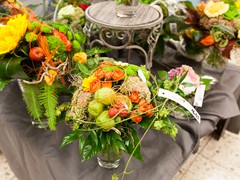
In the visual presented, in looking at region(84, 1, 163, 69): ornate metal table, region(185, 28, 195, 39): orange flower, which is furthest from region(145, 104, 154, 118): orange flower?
region(185, 28, 195, 39): orange flower

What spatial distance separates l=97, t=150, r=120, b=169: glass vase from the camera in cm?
82

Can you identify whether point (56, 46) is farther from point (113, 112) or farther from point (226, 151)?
point (226, 151)

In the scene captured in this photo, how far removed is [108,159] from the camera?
2.81ft

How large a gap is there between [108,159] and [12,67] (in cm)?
43

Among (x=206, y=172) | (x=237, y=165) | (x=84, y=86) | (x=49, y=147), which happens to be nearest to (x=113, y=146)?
(x=84, y=86)

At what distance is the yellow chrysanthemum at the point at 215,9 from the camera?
124cm

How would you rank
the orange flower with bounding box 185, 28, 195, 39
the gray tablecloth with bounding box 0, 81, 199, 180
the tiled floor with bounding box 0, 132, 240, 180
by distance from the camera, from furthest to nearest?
the tiled floor with bounding box 0, 132, 240, 180 → the orange flower with bounding box 185, 28, 195, 39 → the gray tablecloth with bounding box 0, 81, 199, 180

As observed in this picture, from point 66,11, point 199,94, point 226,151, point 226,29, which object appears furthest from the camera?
point 226,151

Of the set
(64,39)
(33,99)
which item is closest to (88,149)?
(33,99)

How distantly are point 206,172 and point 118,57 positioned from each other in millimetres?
906

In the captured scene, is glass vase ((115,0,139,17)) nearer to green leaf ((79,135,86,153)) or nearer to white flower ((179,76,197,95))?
white flower ((179,76,197,95))

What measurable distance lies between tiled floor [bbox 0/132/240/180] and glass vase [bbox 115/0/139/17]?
3.24 ft

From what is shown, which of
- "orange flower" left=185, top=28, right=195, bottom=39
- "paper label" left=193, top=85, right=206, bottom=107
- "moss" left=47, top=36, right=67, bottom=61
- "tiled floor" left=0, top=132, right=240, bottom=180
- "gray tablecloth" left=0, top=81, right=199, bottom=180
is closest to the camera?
"moss" left=47, top=36, right=67, bottom=61

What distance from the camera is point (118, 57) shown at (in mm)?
1600
